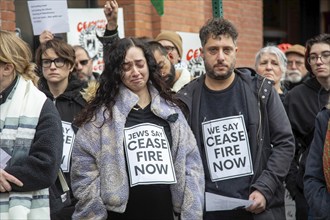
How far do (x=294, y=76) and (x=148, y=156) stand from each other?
399 cm

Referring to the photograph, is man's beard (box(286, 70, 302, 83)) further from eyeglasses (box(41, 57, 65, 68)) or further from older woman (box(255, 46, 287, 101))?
eyeglasses (box(41, 57, 65, 68))

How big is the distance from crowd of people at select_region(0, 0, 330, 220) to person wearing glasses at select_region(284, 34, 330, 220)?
2.28 ft

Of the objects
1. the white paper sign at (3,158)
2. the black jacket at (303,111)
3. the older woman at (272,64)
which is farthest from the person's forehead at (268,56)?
the white paper sign at (3,158)

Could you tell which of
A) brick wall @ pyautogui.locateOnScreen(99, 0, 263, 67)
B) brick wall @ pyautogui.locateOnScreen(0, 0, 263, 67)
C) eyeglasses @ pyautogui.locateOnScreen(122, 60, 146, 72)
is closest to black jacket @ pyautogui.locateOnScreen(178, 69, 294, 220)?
eyeglasses @ pyautogui.locateOnScreen(122, 60, 146, 72)

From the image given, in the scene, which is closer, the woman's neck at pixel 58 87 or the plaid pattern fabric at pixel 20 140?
the plaid pattern fabric at pixel 20 140

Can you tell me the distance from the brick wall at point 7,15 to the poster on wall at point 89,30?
2.46 feet

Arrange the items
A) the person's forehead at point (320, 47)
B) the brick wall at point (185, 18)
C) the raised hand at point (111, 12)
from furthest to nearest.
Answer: the brick wall at point (185, 18) < the person's forehead at point (320, 47) < the raised hand at point (111, 12)

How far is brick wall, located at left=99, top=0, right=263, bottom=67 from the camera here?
25.9ft

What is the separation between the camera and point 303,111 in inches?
208

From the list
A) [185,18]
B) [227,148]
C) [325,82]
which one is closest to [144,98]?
[227,148]

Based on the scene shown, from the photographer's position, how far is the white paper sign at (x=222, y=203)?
13.7 feet

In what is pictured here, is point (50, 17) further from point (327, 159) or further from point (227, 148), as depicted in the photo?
point (327, 159)

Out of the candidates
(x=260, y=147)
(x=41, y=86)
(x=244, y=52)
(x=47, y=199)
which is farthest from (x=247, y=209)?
(x=244, y=52)

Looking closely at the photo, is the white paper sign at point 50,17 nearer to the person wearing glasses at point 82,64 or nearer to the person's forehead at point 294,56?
the person wearing glasses at point 82,64
